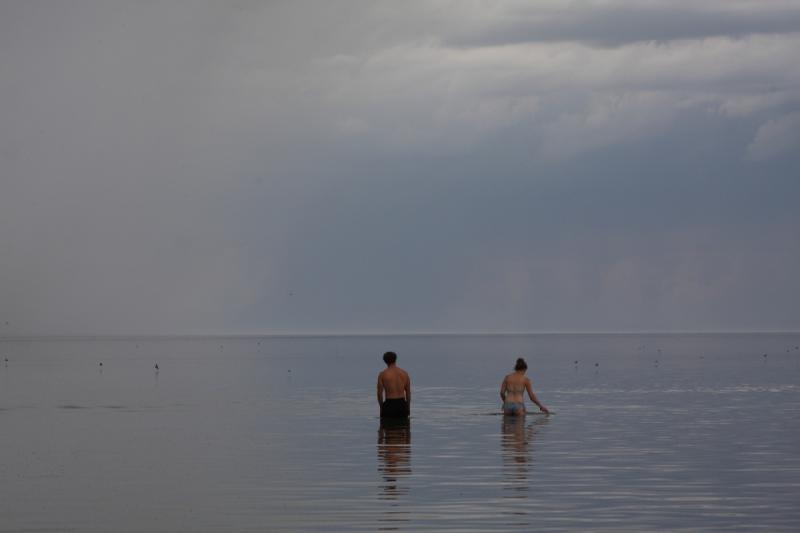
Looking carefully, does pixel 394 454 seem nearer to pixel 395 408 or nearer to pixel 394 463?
pixel 394 463

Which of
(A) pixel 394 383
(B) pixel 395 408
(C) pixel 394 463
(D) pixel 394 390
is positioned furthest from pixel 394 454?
(B) pixel 395 408

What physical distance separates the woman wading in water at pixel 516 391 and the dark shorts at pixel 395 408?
141 inches

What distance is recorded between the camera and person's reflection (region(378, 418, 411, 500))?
25.2m

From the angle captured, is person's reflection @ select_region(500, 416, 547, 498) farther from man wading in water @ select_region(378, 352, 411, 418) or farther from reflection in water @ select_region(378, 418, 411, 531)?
man wading in water @ select_region(378, 352, 411, 418)

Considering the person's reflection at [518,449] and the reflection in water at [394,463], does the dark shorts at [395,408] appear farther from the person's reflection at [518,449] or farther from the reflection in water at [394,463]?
the person's reflection at [518,449]

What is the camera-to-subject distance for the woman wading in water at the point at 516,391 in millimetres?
39844

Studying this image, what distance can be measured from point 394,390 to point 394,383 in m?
0.36

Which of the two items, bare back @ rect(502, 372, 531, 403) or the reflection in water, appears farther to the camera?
bare back @ rect(502, 372, 531, 403)

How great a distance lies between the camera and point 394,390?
1473 inches

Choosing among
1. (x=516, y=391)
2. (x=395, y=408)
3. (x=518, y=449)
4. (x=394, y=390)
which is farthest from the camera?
(x=516, y=391)

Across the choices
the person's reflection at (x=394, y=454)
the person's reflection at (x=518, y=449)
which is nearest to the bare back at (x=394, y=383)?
the person's reflection at (x=394, y=454)

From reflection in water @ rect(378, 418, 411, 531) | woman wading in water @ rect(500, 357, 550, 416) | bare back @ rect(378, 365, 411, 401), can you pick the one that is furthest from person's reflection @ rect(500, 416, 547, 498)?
bare back @ rect(378, 365, 411, 401)

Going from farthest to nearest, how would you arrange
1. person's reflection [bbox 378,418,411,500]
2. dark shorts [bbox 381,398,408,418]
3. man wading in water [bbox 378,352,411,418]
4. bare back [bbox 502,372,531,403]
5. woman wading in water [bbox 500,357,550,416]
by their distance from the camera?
bare back [bbox 502,372,531,403] → woman wading in water [bbox 500,357,550,416] → dark shorts [bbox 381,398,408,418] → man wading in water [bbox 378,352,411,418] → person's reflection [bbox 378,418,411,500]

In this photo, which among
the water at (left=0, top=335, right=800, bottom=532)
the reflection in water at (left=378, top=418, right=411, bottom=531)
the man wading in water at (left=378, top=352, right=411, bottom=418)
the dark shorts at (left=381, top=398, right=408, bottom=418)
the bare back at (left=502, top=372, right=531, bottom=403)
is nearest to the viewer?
the reflection in water at (left=378, top=418, right=411, bottom=531)
